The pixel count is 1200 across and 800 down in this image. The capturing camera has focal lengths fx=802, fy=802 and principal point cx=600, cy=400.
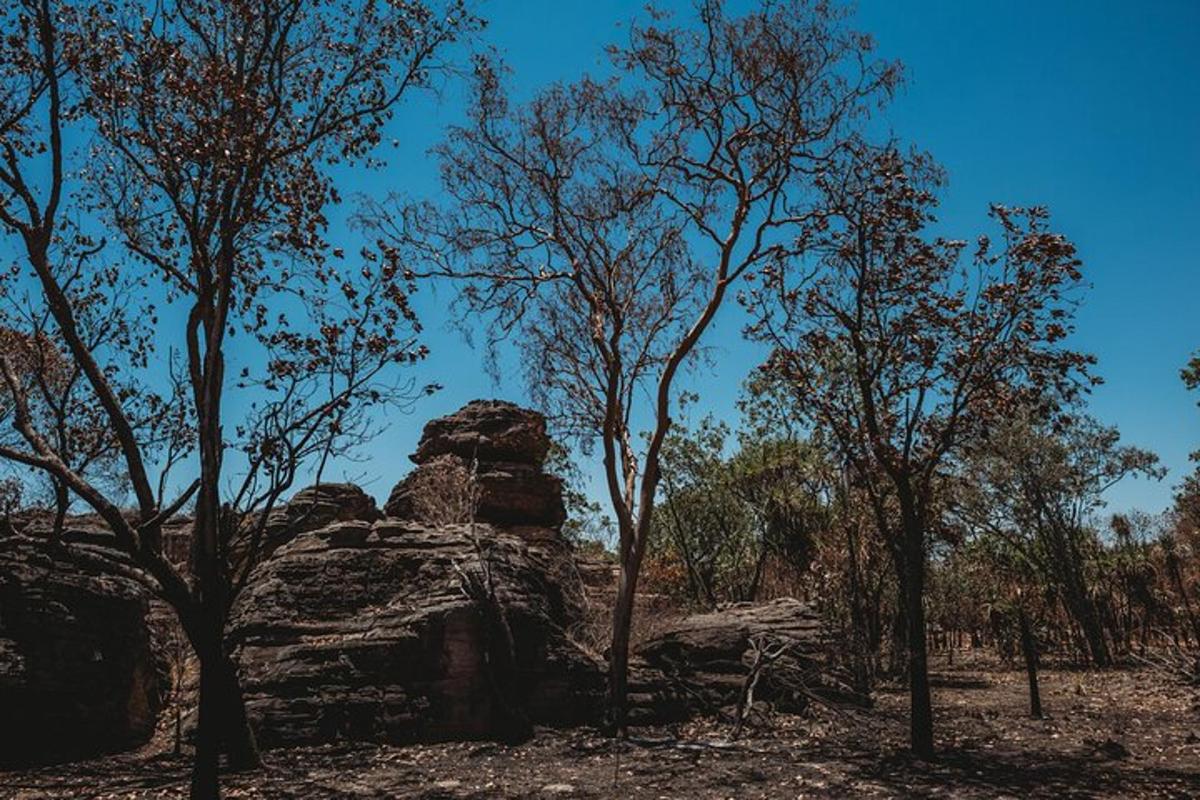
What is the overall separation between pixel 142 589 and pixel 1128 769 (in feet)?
48.7

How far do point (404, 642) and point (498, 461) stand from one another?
19.2 meters

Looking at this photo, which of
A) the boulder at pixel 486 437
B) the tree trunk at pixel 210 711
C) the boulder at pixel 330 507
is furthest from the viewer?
the boulder at pixel 486 437

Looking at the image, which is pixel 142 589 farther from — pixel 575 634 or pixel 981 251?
pixel 981 251

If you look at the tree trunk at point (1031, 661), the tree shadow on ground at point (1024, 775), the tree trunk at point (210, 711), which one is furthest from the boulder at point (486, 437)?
the tree shadow on ground at point (1024, 775)

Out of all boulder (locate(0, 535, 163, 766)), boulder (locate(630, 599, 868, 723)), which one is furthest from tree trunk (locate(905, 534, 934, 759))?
boulder (locate(0, 535, 163, 766))

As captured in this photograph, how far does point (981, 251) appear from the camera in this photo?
11.3 m

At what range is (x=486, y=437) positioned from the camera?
32.5 meters

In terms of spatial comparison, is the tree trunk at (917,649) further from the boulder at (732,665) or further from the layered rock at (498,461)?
the layered rock at (498,461)

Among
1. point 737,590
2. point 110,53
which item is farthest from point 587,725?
point 737,590

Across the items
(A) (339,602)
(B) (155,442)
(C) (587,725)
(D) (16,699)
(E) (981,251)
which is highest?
(E) (981,251)

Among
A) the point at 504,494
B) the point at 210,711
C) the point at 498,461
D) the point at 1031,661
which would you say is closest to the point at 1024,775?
the point at 1031,661

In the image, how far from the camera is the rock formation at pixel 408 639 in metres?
12.7

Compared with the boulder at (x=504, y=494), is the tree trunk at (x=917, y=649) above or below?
below

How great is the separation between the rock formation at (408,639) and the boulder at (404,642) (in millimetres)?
20
